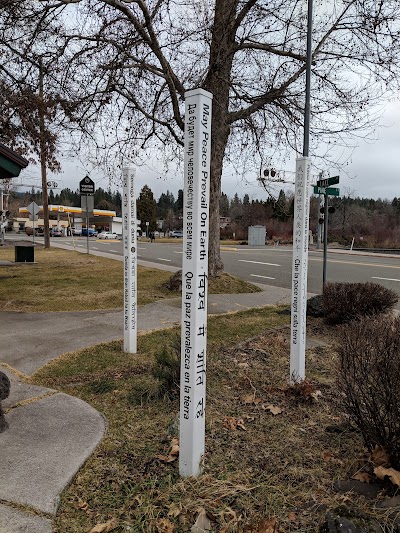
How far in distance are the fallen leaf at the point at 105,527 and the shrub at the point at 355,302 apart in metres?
5.29

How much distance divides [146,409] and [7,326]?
4.08 m

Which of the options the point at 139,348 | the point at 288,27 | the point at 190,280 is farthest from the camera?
the point at 288,27

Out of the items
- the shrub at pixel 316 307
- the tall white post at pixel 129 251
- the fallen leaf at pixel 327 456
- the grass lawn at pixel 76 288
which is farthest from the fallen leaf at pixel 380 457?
the grass lawn at pixel 76 288

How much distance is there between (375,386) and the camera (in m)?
2.76

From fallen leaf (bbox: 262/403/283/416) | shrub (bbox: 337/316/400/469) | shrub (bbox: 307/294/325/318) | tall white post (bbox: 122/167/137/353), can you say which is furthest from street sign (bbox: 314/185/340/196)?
shrub (bbox: 337/316/400/469)

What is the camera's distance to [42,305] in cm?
892

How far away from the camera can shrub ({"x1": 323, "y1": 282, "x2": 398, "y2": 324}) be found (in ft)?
22.7

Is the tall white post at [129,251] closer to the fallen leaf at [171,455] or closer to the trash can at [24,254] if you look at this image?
the fallen leaf at [171,455]

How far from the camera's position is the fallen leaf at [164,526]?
Answer: 7.43ft

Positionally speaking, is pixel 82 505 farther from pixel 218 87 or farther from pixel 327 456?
pixel 218 87

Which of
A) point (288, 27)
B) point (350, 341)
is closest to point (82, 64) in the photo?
point (288, 27)

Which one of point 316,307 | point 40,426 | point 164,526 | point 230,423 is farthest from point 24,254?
point 164,526

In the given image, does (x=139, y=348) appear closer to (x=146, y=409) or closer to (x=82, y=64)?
(x=146, y=409)

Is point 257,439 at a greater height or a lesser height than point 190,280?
lesser
